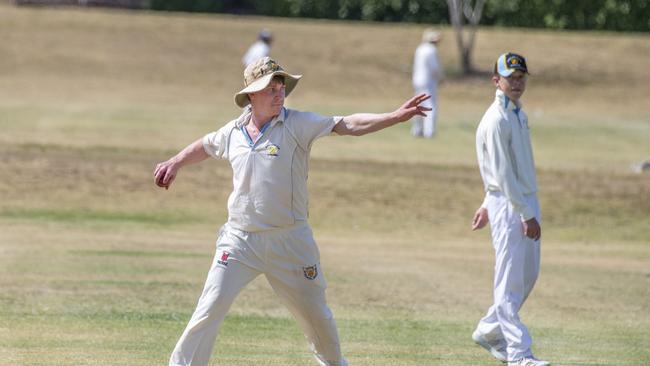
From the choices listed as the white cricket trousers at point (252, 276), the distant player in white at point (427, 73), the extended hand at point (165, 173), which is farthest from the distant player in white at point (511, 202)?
the distant player in white at point (427, 73)

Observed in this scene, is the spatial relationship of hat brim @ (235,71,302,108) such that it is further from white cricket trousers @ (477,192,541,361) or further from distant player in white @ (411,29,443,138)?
distant player in white @ (411,29,443,138)

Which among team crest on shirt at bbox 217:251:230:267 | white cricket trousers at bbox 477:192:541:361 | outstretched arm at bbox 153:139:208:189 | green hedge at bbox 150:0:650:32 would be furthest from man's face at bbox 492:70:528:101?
green hedge at bbox 150:0:650:32

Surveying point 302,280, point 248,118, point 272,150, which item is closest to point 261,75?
point 248,118

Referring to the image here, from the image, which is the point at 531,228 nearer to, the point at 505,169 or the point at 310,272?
the point at 505,169

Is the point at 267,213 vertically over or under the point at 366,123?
under

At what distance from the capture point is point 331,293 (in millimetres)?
12508

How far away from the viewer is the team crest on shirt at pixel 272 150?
301 inches

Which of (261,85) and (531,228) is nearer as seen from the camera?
(261,85)

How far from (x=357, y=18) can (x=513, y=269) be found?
4154 centimetres

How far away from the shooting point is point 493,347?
9.61 metres

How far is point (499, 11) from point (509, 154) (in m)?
40.4

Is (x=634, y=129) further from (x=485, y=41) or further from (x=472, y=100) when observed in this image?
(x=485, y=41)

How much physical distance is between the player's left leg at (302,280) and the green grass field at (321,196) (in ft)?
4.37

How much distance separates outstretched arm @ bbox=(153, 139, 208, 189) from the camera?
7.94 metres
